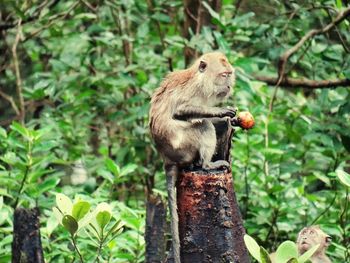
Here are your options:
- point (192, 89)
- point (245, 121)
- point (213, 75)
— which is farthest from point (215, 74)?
point (245, 121)

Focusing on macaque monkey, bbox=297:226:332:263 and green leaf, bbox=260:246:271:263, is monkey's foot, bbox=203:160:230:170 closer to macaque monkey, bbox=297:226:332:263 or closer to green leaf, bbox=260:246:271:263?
green leaf, bbox=260:246:271:263

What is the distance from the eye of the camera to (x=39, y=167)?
6512 millimetres

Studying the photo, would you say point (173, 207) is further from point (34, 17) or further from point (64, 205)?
point (34, 17)

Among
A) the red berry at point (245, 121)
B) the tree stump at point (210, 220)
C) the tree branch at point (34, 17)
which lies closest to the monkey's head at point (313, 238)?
the red berry at point (245, 121)

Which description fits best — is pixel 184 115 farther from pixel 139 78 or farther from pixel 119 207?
pixel 139 78

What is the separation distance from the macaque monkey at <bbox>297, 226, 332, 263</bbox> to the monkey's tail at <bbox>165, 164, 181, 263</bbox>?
1.38 m

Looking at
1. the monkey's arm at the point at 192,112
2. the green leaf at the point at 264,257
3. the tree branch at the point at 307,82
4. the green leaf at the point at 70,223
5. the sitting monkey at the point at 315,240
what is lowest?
the sitting monkey at the point at 315,240

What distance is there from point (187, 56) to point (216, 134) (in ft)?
9.58

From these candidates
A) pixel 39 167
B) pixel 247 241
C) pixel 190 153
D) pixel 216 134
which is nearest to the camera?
pixel 247 241

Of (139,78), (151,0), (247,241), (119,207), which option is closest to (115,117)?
(139,78)

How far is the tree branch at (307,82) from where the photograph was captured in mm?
7221

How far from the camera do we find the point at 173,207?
4.32m

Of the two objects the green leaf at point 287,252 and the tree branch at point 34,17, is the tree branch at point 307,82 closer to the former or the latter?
the tree branch at point 34,17

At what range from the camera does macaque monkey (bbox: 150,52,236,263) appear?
534cm
